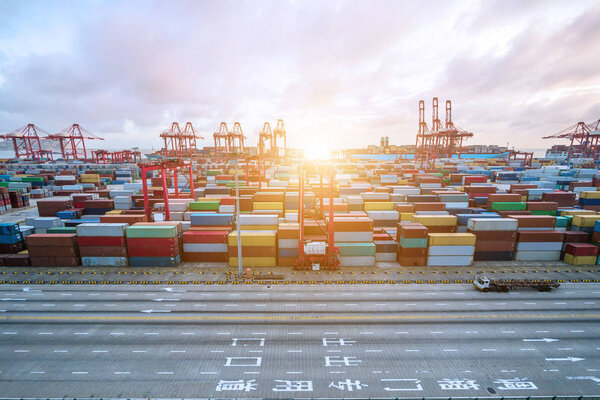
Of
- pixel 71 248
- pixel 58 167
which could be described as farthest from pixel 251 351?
pixel 58 167

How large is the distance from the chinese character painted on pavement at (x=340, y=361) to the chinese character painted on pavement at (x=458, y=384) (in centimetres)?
566

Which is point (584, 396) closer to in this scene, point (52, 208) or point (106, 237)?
point (106, 237)

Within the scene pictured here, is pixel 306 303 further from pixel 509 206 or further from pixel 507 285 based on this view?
pixel 509 206

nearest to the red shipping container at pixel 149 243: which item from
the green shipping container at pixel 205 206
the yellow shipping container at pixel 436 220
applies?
the green shipping container at pixel 205 206

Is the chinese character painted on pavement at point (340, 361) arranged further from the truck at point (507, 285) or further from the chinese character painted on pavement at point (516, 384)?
the truck at point (507, 285)

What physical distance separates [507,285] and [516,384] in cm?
1518

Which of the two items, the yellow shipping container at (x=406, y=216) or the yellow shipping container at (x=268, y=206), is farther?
the yellow shipping container at (x=268, y=206)

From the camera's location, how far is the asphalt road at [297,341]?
1727cm

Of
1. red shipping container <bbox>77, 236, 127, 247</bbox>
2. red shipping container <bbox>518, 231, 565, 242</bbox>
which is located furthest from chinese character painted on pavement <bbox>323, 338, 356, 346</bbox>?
red shipping container <bbox>518, 231, 565, 242</bbox>

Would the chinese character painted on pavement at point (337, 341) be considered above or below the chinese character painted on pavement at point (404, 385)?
above

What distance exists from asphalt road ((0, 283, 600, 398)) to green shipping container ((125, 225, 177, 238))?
23.7 ft

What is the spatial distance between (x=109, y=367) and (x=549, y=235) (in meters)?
53.4

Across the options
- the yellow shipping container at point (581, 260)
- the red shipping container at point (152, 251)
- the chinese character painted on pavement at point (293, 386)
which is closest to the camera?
the chinese character painted on pavement at point (293, 386)

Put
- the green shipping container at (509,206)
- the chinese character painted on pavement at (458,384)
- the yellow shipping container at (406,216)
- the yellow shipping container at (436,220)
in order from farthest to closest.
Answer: the green shipping container at (509,206) → the yellow shipping container at (406,216) → the yellow shipping container at (436,220) → the chinese character painted on pavement at (458,384)
